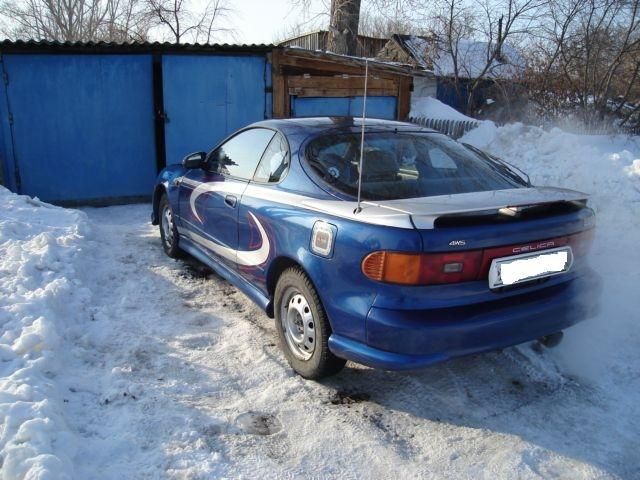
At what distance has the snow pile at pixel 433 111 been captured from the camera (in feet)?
47.8

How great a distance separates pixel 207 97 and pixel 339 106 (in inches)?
95.8

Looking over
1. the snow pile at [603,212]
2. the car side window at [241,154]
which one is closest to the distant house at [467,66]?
the snow pile at [603,212]

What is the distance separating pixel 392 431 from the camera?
2.97 m

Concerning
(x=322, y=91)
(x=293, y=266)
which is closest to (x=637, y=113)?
(x=322, y=91)

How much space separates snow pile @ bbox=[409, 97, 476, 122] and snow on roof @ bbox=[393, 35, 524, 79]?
204 cm

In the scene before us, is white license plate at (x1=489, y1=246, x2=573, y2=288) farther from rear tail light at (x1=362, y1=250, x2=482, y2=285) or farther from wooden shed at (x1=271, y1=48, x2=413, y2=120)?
wooden shed at (x1=271, y1=48, x2=413, y2=120)

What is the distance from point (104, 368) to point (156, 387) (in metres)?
0.44

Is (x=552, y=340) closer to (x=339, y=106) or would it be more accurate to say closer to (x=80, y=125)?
(x=339, y=106)

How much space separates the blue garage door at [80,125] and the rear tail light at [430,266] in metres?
7.10

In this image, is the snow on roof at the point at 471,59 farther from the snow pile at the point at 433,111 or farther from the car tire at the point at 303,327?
the car tire at the point at 303,327

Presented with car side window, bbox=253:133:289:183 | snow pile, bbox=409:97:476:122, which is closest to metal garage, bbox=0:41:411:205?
snow pile, bbox=409:97:476:122

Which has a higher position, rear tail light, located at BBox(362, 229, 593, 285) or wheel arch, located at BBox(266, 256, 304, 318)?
rear tail light, located at BBox(362, 229, 593, 285)

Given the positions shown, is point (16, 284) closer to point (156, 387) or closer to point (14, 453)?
point (156, 387)

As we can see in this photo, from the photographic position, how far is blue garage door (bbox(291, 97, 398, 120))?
983 centimetres
